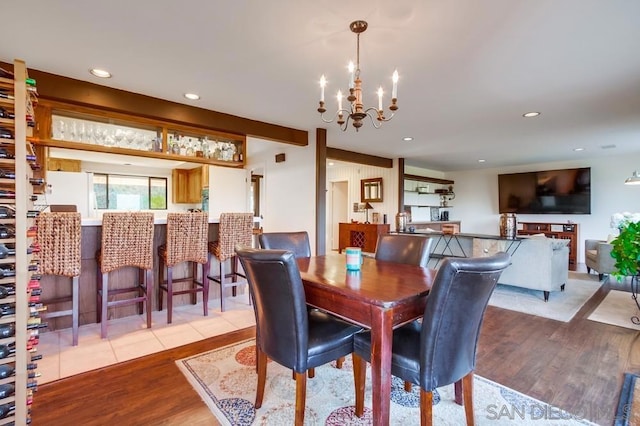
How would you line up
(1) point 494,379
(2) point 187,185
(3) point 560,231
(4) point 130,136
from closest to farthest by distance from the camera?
(1) point 494,379
(4) point 130,136
(2) point 187,185
(3) point 560,231

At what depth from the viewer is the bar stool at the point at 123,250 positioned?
2.71 m

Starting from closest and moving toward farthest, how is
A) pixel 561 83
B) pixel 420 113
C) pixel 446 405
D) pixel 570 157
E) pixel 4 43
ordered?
pixel 446 405 → pixel 4 43 → pixel 561 83 → pixel 420 113 → pixel 570 157

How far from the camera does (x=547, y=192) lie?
733 centimetres

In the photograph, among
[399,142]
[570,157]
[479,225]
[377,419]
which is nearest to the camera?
[377,419]

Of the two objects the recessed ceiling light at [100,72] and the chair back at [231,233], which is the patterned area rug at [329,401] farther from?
the recessed ceiling light at [100,72]

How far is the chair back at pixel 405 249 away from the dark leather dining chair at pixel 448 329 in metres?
0.88

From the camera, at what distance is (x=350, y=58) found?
244 centimetres

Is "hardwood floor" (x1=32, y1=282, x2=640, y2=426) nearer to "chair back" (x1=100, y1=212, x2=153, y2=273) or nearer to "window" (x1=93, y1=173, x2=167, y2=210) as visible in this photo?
"chair back" (x1=100, y1=212, x2=153, y2=273)

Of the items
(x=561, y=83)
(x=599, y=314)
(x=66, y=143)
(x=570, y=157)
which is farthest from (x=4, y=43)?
(x=570, y=157)

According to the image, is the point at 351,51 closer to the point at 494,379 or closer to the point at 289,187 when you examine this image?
the point at 494,379

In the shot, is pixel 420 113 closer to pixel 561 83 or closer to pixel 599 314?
pixel 561 83

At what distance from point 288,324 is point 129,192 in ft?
21.4

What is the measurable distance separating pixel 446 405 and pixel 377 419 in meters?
0.70

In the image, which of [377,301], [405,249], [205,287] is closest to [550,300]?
[405,249]
